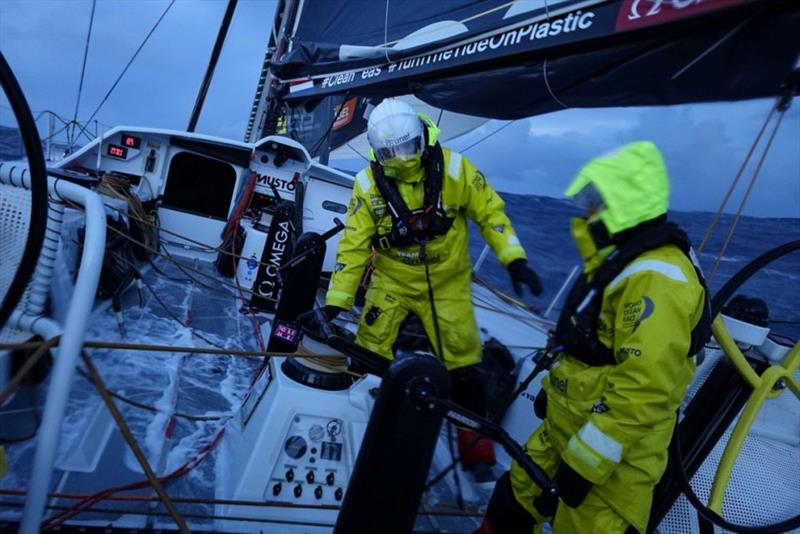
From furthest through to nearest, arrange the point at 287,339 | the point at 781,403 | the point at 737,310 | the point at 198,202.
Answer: the point at 198,202
the point at 287,339
the point at 781,403
the point at 737,310

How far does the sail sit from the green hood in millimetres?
419

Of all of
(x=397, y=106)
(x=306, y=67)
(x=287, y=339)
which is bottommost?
(x=287, y=339)

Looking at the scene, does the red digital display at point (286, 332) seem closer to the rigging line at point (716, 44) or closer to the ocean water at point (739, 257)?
the ocean water at point (739, 257)

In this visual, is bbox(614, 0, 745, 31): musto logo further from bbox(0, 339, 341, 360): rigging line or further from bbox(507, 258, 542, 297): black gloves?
bbox(0, 339, 341, 360): rigging line

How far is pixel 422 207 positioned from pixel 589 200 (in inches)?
38.8

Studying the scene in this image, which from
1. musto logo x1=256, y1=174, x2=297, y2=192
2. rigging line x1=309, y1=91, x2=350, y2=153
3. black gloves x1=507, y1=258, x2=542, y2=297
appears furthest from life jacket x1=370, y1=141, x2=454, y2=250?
musto logo x1=256, y1=174, x2=297, y2=192

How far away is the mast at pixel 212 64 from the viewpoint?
552 cm

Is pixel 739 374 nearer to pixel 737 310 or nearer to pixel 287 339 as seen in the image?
pixel 737 310

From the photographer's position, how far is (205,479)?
6.94 ft

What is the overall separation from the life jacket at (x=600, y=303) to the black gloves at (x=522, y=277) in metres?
0.46

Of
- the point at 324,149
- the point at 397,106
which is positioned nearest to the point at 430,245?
the point at 397,106

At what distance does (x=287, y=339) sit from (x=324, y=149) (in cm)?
331

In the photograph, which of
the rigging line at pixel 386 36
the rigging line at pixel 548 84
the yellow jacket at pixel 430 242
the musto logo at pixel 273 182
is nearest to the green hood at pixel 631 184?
the rigging line at pixel 548 84

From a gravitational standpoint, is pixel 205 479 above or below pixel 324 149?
below
